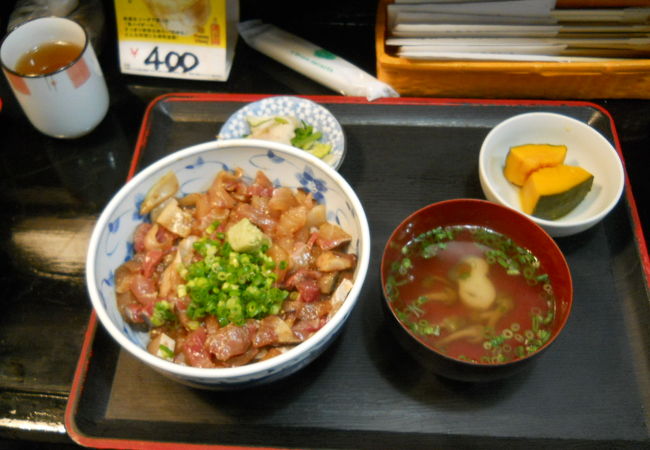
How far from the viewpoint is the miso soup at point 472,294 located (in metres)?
1.58

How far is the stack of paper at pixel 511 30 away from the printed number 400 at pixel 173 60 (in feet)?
2.67

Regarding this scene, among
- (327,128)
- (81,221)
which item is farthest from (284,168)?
(81,221)

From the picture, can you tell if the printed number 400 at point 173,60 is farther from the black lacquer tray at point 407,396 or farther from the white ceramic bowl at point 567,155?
the white ceramic bowl at point 567,155

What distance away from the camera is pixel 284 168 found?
177 centimetres

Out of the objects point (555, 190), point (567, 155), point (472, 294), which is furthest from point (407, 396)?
point (567, 155)

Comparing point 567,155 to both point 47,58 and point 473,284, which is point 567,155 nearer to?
point 473,284

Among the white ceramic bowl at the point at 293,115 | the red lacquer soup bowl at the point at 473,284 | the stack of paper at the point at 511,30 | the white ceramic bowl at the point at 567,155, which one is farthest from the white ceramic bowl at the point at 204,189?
the stack of paper at the point at 511,30

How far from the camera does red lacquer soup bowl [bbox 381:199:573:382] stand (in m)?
1.56

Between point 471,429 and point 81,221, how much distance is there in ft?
5.00

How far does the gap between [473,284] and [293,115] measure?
0.94m

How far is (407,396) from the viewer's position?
63.5 inches

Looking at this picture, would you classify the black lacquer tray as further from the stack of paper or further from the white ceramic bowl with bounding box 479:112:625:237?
the stack of paper

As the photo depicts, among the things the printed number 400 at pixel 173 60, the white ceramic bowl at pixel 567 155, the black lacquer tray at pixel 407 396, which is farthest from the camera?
the printed number 400 at pixel 173 60

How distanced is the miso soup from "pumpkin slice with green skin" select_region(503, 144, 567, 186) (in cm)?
31
